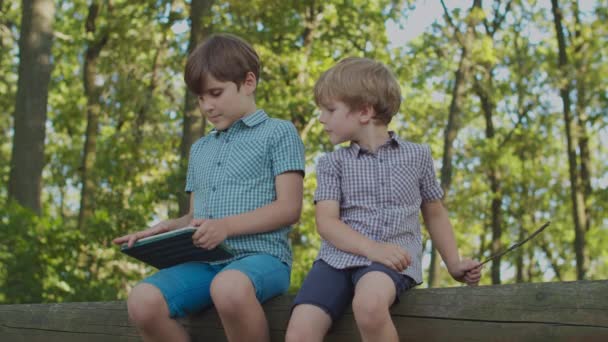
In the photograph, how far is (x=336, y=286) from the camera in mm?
2891

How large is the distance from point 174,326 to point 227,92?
904 millimetres

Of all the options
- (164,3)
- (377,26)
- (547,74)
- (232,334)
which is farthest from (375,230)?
(547,74)

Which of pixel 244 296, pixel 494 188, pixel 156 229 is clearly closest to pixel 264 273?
pixel 244 296

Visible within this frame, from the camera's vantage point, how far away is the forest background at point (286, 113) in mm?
10398

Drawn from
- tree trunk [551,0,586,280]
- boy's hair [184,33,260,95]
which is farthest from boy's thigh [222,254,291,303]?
tree trunk [551,0,586,280]

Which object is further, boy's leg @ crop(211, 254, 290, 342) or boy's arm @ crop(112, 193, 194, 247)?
boy's arm @ crop(112, 193, 194, 247)

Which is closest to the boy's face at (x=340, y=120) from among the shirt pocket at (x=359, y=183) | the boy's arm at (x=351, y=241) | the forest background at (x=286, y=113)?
the shirt pocket at (x=359, y=183)

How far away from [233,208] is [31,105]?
776cm

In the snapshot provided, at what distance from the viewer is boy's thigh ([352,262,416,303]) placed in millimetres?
2812

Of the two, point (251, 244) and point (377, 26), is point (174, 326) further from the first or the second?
point (377, 26)

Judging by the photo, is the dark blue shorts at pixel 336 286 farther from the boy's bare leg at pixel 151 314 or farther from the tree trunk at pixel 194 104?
the tree trunk at pixel 194 104

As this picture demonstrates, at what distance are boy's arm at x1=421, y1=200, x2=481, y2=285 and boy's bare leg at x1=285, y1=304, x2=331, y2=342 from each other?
0.50 metres

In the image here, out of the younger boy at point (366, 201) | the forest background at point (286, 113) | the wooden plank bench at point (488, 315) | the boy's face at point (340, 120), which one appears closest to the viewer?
the wooden plank bench at point (488, 315)

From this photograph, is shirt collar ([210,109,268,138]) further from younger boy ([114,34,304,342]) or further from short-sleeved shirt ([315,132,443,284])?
short-sleeved shirt ([315,132,443,284])
